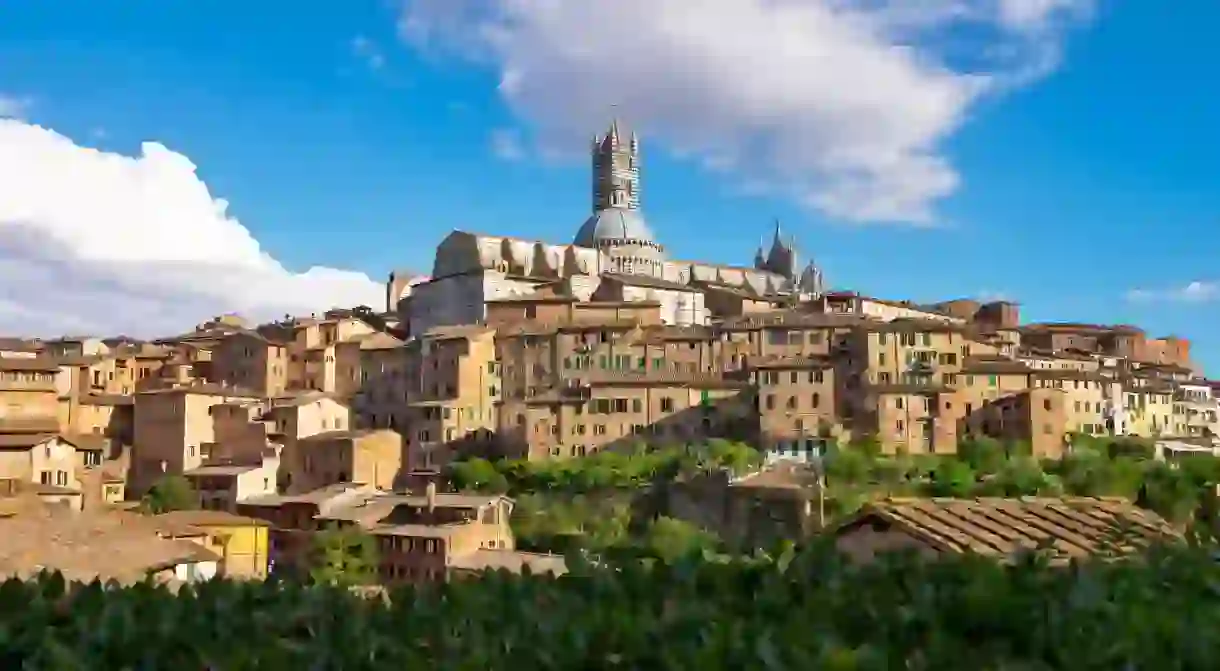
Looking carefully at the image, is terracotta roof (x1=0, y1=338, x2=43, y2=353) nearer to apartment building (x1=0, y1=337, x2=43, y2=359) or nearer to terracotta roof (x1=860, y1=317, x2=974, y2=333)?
apartment building (x1=0, y1=337, x2=43, y2=359)

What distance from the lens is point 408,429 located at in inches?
2048

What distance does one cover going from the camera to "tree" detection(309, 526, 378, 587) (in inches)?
1406

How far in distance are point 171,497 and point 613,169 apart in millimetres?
50910

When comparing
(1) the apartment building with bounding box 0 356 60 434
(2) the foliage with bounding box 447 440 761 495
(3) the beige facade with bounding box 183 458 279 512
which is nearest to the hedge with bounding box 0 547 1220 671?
(2) the foliage with bounding box 447 440 761 495

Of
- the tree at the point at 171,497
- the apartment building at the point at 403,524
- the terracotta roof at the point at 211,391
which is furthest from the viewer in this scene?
the terracotta roof at the point at 211,391

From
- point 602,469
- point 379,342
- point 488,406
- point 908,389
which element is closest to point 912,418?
point 908,389

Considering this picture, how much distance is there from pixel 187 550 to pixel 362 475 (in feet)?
99.6

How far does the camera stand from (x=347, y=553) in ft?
121

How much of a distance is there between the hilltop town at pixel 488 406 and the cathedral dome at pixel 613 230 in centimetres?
1889

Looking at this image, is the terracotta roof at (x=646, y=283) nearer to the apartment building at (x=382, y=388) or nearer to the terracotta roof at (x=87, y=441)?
the apartment building at (x=382, y=388)

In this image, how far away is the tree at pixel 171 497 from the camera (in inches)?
1730

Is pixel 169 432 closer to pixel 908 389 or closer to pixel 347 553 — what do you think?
pixel 347 553

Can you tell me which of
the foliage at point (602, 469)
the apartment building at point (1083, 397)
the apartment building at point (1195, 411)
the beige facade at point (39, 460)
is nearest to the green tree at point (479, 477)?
the foliage at point (602, 469)

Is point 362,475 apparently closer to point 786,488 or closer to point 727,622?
point 786,488
